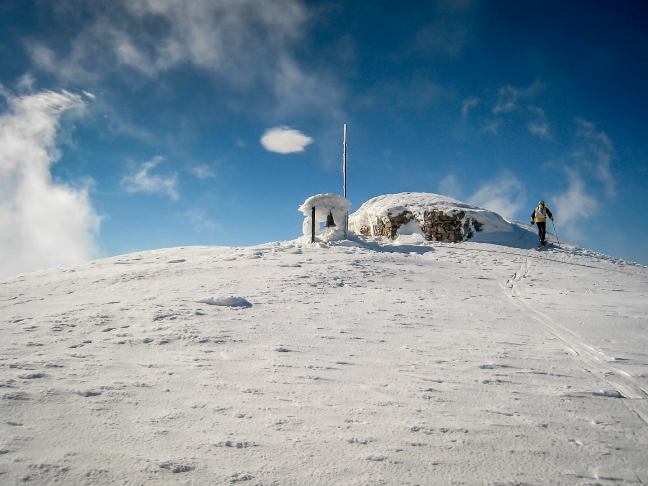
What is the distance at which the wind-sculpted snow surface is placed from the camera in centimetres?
279

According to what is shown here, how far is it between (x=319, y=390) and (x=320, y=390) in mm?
10

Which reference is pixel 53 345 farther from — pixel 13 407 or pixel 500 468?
pixel 500 468

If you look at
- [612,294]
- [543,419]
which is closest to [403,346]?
[543,419]

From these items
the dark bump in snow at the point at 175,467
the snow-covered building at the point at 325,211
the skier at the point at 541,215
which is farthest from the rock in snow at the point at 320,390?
the snow-covered building at the point at 325,211

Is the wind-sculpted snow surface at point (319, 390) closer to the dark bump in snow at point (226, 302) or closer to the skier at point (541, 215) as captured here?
the dark bump in snow at point (226, 302)

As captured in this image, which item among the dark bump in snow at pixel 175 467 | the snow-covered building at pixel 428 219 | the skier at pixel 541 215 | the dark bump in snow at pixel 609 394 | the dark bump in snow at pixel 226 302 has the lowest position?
the dark bump in snow at pixel 175 467

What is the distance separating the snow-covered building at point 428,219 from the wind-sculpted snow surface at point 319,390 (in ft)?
57.8

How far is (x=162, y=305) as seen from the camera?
775cm

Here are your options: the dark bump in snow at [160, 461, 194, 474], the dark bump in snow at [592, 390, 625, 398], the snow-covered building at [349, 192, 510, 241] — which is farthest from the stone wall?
the dark bump in snow at [160, 461, 194, 474]

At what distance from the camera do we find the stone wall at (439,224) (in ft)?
86.8

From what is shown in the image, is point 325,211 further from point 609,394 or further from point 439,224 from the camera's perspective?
point 609,394

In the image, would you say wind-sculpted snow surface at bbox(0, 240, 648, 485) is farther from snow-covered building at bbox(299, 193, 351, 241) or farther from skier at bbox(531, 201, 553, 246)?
snow-covered building at bbox(299, 193, 351, 241)

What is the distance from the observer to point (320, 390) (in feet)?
13.2

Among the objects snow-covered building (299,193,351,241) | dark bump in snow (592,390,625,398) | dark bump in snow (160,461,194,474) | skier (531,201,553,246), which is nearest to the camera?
dark bump in snow (160,461,194,474)
